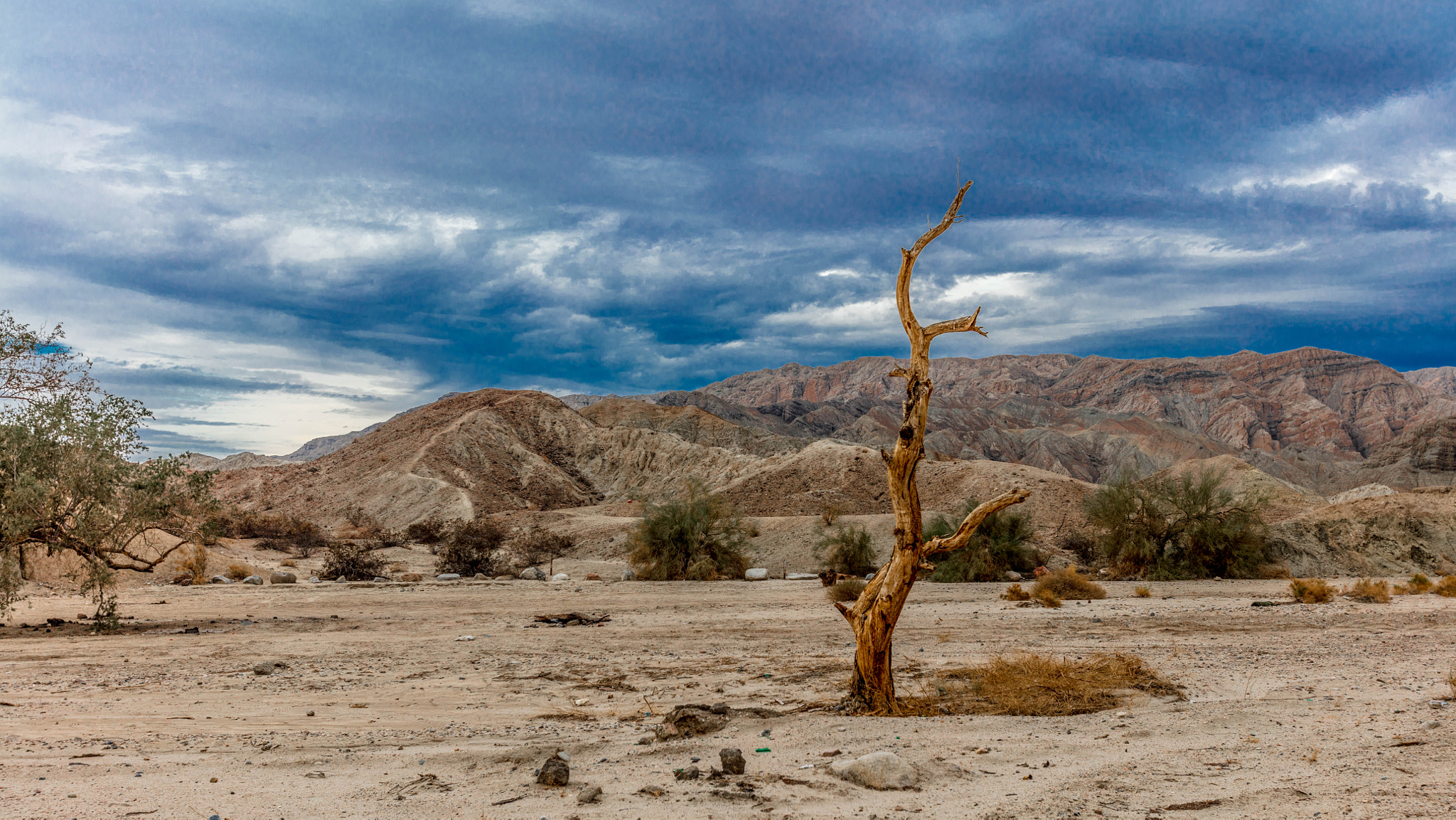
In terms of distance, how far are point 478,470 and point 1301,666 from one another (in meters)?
58.0

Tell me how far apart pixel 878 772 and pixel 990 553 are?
20.7 meters

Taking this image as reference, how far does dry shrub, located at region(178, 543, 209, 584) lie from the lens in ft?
79.4

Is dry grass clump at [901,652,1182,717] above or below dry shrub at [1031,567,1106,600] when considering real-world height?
above

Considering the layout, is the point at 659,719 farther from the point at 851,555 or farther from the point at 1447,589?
the point at 851,555

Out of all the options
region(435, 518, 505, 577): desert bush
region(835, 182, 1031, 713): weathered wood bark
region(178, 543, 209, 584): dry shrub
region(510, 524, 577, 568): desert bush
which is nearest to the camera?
region(835, 182, 1031, 713): weathered wood bark

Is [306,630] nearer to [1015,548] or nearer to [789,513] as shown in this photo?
[1015,548]

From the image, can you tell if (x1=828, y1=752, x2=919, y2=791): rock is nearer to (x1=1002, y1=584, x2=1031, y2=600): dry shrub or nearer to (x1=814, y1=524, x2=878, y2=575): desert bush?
(x1=1002, y1=584, x2=1031, y2=600): dry shrub

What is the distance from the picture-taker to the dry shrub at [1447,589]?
18.7 m

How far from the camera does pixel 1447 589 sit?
62.3 ft

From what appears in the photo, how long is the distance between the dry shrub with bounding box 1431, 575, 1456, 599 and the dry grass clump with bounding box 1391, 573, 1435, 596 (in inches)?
7.8

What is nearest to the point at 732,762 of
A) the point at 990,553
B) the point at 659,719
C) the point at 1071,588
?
the point at 659,719

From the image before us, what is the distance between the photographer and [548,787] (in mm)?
5602

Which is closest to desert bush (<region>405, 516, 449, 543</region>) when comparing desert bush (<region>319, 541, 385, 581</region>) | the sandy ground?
desert bush (<region>319, 541, 385, 581</region>)

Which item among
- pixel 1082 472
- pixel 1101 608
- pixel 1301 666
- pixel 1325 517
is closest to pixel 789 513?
pixel 1325 517
